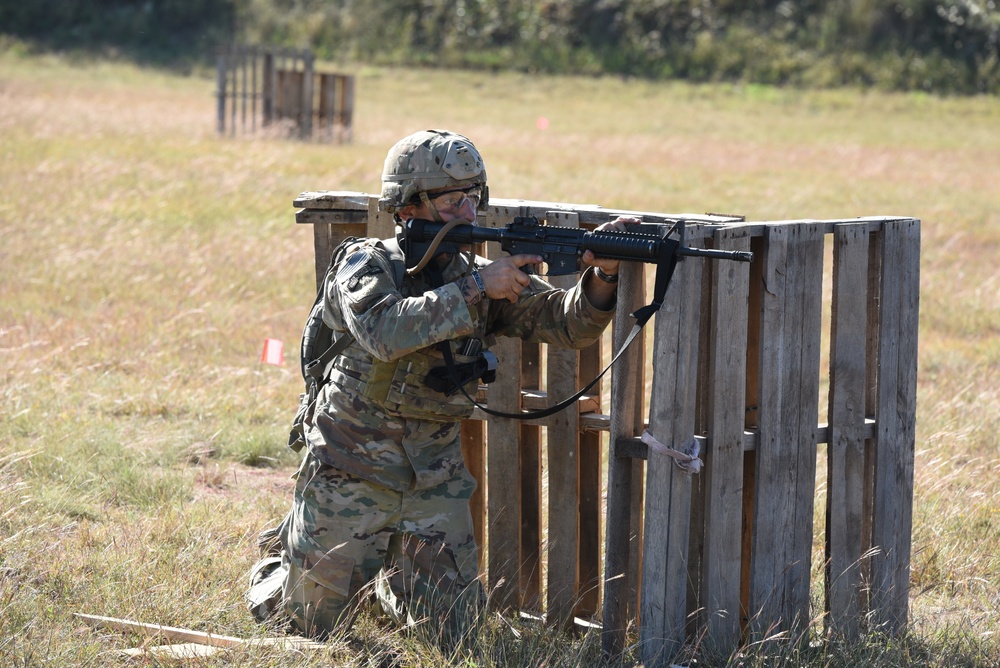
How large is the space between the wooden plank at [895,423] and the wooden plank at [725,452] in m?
0.59

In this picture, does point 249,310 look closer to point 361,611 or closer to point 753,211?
point 361,611

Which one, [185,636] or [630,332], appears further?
[185,636]

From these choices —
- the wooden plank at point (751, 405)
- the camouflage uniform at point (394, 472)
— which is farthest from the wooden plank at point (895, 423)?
the camouflage uniform at point (394, 472)

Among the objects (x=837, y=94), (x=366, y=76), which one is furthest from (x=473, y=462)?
(x=366, y=76)

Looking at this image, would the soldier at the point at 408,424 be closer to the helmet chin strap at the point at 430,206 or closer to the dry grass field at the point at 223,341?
the helmet chin strap at the point at 430,206

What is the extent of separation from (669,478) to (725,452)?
0.72ft

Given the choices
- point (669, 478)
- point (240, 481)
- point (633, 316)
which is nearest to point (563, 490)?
point (669, 478)

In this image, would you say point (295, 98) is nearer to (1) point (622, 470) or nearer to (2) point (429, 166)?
(2) point (429, 166)

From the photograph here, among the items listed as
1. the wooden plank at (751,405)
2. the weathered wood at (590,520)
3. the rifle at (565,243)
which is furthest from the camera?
the weathered wood at (590,520)

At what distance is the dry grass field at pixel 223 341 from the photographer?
3943 mm

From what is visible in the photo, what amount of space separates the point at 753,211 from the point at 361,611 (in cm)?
1145

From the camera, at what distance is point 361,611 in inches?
156

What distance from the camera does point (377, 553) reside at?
3.81m

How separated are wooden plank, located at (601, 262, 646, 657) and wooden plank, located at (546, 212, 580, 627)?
0.26m
